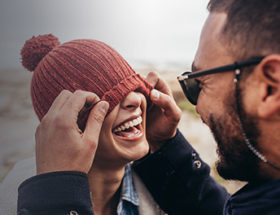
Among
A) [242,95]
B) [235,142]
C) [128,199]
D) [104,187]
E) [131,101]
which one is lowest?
[128,199]

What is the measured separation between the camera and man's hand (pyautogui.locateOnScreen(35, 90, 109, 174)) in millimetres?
1514

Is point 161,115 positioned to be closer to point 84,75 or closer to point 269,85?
point 84,75

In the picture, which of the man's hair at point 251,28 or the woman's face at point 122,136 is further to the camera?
the woman's face at point 122,136

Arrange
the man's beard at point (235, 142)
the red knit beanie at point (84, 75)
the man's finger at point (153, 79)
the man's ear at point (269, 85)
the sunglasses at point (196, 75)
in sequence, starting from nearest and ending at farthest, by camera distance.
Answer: the man's ear at point (269, 85) → the sunglasses at point (196, 75) → the man's beard at point (235, 142) → the red knit beanie at point (84, 75) → the man's finger at point (153, 79)

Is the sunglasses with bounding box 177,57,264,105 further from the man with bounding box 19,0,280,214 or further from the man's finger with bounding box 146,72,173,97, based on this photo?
the man's finger with bounding box 146,72,173,97

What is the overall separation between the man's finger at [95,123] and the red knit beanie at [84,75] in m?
0.22

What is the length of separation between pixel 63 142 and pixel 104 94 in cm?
69

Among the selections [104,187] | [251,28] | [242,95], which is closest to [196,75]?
[242,95]

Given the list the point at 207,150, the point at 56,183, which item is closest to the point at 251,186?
the point at 56,183

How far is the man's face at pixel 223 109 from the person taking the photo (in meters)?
1.67

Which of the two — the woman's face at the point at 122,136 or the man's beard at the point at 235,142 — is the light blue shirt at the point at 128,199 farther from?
the man's beard at the point at 235,142

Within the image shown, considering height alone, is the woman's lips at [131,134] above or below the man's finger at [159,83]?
below

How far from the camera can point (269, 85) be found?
4.81ft

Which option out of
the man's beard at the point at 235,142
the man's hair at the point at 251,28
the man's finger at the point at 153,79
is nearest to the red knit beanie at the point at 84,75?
the man's finger at the point at 153,79
